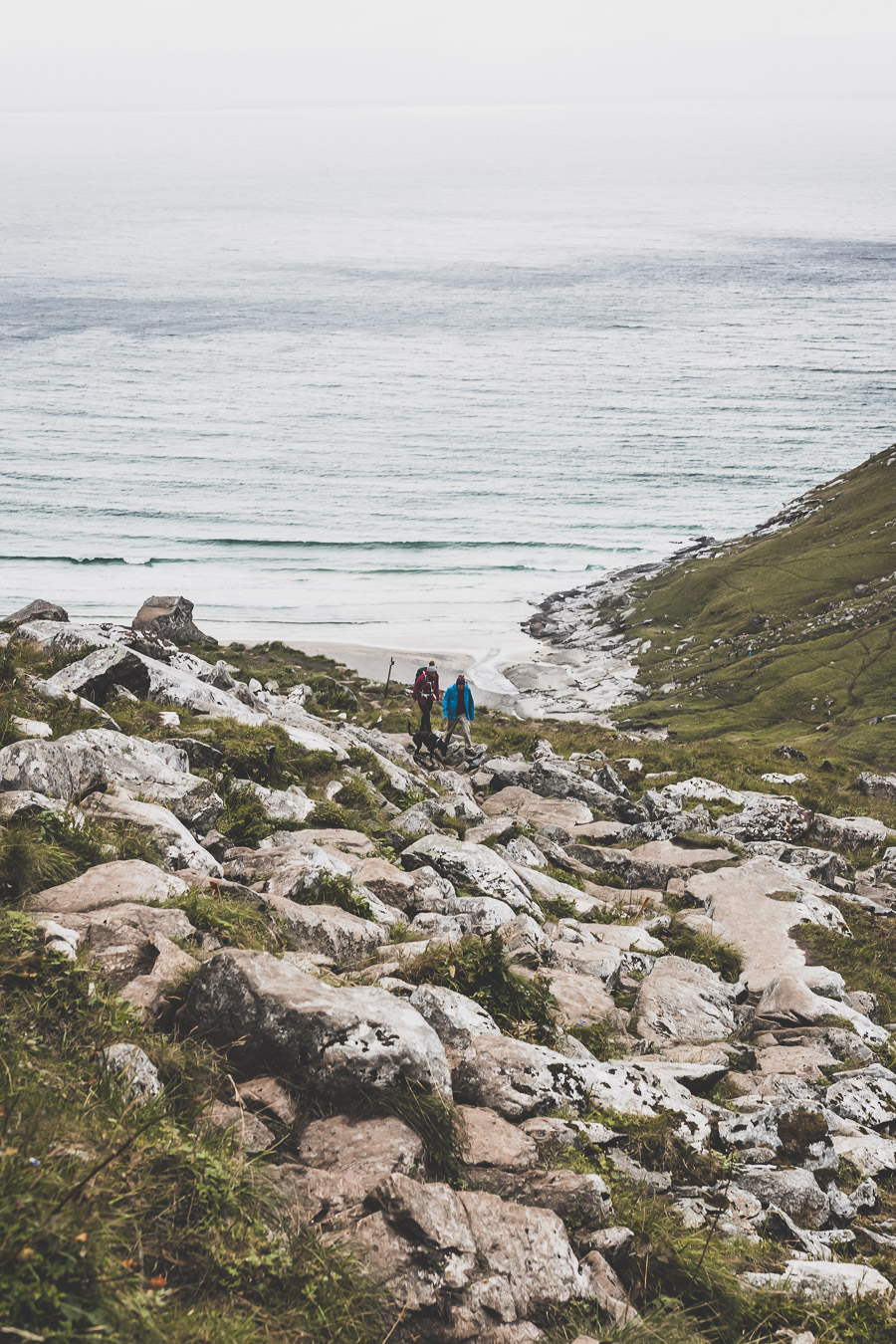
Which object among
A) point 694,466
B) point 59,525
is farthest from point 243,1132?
point 694,466

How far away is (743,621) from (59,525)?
72.0 meters

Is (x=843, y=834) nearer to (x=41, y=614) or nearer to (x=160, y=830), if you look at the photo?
(x=160, y=830)

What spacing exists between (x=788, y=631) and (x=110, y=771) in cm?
5503

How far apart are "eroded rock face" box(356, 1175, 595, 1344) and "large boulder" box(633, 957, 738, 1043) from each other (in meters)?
5.54

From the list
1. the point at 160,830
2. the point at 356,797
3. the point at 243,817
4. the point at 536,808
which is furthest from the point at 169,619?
the point at 160,830

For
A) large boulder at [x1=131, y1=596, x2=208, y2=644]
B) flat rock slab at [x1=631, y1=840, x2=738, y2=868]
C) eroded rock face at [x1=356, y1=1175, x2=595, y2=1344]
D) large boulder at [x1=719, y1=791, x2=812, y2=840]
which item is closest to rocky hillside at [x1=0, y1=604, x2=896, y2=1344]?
eroded rock face at [x1=356, y1=1175, x2=595, y2=1344]

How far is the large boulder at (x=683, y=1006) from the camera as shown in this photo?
10.1 m

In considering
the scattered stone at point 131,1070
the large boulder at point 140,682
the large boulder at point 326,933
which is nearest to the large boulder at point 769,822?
the large boulder at point 140,682

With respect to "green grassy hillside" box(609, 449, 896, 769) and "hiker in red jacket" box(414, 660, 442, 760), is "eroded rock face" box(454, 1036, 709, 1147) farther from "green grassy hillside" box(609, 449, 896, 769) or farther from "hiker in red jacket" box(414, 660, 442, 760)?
"green grassy hillside" box(609, 449, 896, 769)

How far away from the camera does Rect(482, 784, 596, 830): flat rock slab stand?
66.9ft

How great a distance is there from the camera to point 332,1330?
3.79m

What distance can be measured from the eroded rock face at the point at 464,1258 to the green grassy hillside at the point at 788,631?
36.7 meters

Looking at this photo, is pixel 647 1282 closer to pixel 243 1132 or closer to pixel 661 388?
pixel 243 1132

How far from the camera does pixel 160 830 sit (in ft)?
30.2
